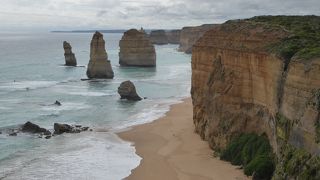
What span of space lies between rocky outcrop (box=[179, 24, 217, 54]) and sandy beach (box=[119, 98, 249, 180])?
119 m

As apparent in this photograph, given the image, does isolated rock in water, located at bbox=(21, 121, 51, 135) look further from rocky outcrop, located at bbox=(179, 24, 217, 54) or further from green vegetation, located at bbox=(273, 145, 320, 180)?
rocky outcrop, located at bbox=(179, 24, 217, 54)

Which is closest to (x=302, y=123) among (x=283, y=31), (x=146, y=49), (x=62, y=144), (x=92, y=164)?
(x=283, y=31)

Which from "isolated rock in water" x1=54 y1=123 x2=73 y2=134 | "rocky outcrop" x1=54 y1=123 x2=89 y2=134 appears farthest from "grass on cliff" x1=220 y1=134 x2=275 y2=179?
"isolated rock in water" x1=54 y1=123 x2=73 y2=134

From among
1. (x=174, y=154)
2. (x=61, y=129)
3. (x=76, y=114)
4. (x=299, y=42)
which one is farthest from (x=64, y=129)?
(x=299, y=42)

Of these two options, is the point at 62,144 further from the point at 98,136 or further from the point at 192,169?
the point at 192,169

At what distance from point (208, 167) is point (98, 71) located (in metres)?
56.0

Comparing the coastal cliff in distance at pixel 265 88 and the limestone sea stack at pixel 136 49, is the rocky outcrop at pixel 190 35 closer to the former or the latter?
the limestone sea stack at pixel 136 49

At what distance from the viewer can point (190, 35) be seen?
172m

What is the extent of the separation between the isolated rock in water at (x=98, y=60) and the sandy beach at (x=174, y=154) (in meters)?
35.7

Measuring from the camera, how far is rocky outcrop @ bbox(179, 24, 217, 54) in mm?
166875

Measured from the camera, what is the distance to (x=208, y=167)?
1229 inches

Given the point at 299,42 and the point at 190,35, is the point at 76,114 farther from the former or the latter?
the point at 190,35

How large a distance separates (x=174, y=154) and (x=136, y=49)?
70005mm

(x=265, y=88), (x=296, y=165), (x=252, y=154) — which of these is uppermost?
(x=265, y=88)
